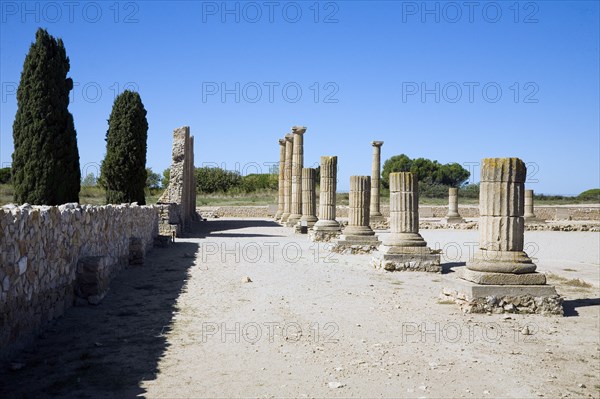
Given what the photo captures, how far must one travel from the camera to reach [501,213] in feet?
31.7

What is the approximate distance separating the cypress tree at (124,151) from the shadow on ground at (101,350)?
13.5 meters

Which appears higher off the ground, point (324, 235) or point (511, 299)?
point (324, 235)

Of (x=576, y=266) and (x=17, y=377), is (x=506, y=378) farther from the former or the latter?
(x=576, y=266)

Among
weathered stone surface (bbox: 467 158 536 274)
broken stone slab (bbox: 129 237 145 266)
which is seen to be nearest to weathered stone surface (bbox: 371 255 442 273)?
weathered stone surface (bbox: 467 158 536 274)

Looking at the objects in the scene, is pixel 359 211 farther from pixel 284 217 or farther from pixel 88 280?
pixel 284 217

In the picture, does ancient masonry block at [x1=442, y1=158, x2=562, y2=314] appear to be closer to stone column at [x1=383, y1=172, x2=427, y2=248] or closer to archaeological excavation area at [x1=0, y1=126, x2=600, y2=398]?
archaeological excavation area at [x1=0, y1=126, x2=600, y2=398]

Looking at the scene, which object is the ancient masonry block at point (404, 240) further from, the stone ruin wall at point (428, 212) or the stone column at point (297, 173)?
the stone ruin wall at point (428, 212)

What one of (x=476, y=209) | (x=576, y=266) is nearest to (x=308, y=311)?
(x=576, y=266)

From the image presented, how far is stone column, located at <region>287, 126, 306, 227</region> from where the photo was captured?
2839cm

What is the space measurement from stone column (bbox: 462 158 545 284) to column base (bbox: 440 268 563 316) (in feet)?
1.47

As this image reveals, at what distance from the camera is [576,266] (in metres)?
14.0

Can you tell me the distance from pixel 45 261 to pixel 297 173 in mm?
22284

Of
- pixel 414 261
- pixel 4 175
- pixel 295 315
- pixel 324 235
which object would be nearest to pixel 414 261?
pixel 414 261

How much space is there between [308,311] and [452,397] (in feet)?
12.0
